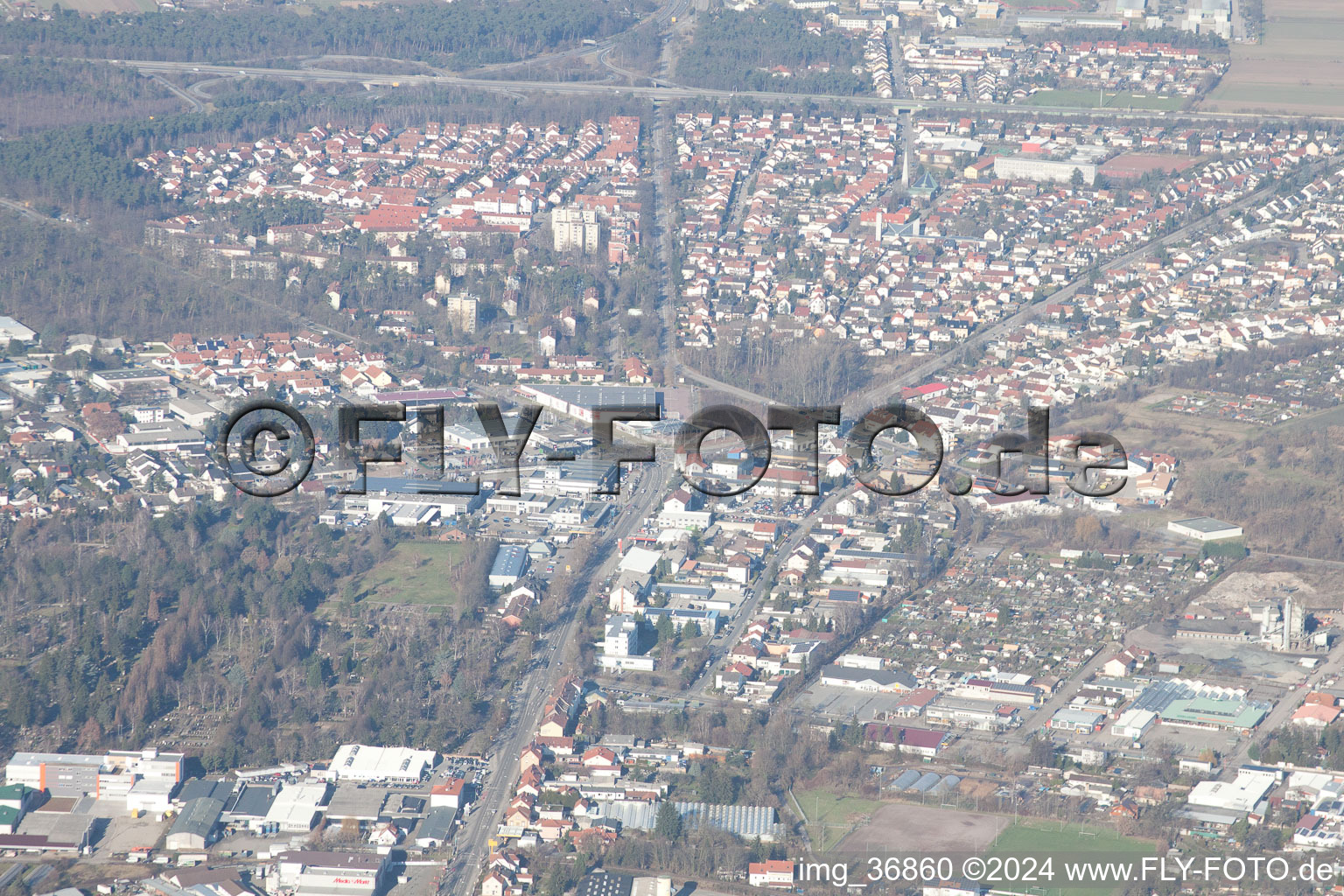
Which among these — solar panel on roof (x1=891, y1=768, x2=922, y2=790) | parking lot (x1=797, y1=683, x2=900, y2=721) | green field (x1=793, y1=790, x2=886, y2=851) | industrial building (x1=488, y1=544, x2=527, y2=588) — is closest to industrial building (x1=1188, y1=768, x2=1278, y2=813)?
solar panel on roof (x1=891, y1=768, x2=922, y2=790)

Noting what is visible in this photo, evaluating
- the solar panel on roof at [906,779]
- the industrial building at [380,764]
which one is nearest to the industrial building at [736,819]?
the solar panel on roof at [906,779]

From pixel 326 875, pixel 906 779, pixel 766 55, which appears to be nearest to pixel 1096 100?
pixel 766 55

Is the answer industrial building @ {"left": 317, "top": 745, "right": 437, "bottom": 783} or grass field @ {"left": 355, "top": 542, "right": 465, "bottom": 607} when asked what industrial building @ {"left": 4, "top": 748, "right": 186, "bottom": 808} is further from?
grass field @ {"left": 355, "top": 542, "right": 465, "bottom": 607}

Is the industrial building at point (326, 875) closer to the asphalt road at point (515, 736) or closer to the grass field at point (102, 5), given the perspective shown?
the asphalt road at point (515, 736)

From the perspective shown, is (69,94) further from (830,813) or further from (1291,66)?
(830,813)

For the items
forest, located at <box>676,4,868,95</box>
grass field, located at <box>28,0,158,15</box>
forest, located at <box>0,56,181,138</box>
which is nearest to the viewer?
forest, located at <box>0,56,181,138</box>
